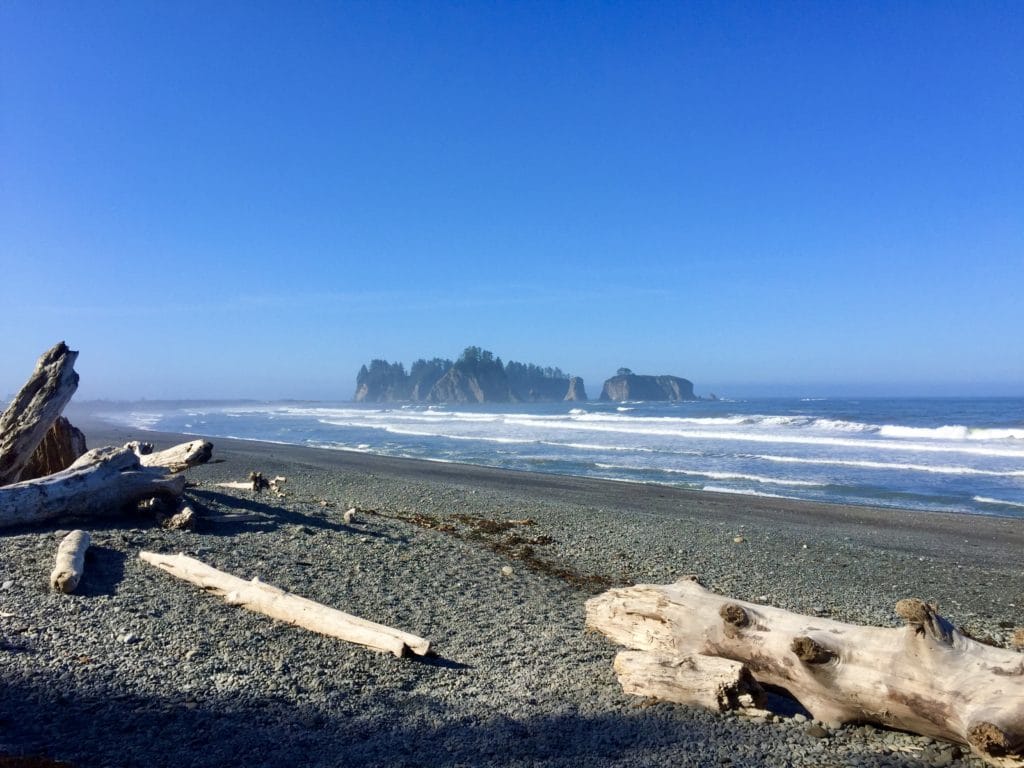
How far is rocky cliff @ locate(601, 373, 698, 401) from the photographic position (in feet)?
406

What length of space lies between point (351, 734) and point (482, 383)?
138 m

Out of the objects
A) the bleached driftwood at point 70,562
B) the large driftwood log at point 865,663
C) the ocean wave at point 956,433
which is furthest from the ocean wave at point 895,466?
the bleached driftwood at point 70,562

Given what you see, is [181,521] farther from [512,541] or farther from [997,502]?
[997,502]

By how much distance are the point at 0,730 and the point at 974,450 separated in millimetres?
29789

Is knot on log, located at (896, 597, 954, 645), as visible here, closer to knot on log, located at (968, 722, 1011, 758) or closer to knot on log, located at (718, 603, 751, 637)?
knot on log, located at (968, 722, 1011, 758)

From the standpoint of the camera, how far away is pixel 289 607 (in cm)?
542

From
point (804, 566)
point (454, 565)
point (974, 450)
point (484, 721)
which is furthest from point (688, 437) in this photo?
point (484, 721)

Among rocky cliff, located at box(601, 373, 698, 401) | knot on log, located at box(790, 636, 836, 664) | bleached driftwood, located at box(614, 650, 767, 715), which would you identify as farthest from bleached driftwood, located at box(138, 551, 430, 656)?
rocky cliff, located at box(601, 373, 698, 401)

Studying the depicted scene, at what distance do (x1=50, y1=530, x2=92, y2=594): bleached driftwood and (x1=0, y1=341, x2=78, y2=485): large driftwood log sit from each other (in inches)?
109

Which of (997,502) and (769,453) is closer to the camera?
(997,502)

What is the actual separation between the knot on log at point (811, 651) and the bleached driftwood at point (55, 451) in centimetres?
1007

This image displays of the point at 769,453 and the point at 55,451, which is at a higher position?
the point at 55,451

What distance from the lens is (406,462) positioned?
23.6 meters

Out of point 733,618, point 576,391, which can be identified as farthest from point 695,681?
point 576,391
